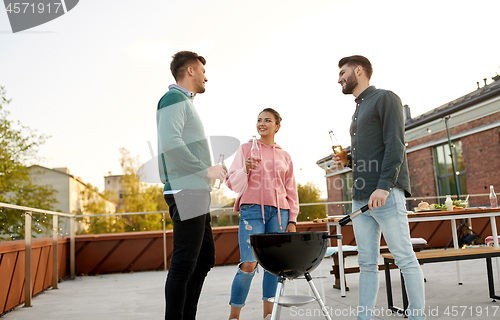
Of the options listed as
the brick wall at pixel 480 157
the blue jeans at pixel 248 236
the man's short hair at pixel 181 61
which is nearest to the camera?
the man's short hair at pixel 181 61

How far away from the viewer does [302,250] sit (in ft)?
5.51

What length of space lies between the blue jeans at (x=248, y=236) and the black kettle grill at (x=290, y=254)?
0.70 metres

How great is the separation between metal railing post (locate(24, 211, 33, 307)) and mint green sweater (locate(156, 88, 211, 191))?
98.3 inches

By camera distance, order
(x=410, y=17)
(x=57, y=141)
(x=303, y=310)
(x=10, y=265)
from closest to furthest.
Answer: (x=303, y=310) < (x=10, y=265) < (x=410, y=17) < (x=57, y=141)

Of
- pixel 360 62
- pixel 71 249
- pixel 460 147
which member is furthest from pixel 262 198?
pixel 460 147

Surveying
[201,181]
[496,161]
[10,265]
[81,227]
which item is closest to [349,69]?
[201,181]

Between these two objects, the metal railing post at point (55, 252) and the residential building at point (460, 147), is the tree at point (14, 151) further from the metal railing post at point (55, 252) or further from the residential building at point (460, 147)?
the residential building at point (460, 147)

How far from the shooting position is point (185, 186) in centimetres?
193

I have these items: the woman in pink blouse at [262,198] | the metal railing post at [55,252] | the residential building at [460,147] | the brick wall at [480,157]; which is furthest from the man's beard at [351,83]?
the brick wall at [480,157]

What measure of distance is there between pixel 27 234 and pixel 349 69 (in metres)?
3.48

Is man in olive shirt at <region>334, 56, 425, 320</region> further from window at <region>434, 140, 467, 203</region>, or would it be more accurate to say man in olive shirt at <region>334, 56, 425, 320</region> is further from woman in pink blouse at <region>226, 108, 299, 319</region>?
window at <region>434, 140, 467, 203</region>

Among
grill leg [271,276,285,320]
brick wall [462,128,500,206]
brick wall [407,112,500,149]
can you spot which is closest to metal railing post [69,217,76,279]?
grill leg [271,276,285,320]

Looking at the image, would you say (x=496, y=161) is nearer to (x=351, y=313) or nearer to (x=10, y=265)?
(x=351, y=313)

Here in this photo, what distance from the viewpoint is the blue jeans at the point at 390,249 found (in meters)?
2.00
